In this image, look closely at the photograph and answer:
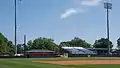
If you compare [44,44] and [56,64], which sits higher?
[44,44]

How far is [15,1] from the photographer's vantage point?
323 ft

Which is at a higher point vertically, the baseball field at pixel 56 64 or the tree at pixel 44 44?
the tree at pixel 44 44

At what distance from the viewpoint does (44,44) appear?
17900cm

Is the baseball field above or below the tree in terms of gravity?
below

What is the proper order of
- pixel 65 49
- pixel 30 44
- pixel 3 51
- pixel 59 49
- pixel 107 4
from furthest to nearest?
pixel 30 44 → pixel 59 49 → pixel 65 49 → pixel 3 51 → pixel 107 4

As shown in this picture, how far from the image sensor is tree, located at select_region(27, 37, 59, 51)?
576 ft

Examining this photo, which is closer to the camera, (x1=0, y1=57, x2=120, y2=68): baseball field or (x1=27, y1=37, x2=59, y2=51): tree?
(x1=0, y1=57, x2=120, y2=68): baseball field

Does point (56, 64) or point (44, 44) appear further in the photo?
point (44, 44)

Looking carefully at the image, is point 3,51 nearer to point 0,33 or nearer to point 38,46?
point 0,33

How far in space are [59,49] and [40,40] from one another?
1417 cm

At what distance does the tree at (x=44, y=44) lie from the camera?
576 feet

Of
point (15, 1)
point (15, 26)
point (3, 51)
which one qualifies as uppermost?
point (15, 1)

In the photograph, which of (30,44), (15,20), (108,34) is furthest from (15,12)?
(30,44)

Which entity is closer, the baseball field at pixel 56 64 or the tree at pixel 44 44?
the baseball field at pixel 56 64
